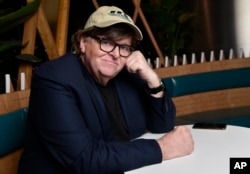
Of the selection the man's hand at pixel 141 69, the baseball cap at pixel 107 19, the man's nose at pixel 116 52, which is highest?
the baseball cap at pixel 107 19

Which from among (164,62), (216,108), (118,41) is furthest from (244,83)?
(118,41)

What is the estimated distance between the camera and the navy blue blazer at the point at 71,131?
106cm

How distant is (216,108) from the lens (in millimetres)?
2998

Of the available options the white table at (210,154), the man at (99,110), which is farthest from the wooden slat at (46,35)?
the white table at (210,154)

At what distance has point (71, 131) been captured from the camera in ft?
3.56

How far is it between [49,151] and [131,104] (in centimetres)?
48

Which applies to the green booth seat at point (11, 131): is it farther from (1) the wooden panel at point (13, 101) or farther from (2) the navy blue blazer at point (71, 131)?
(2) the navy blue blazer at point (71, 131)

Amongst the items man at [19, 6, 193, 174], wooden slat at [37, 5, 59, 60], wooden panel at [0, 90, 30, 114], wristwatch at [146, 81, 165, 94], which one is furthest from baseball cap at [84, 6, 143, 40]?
wooden slat at [37, 5, 59, 60]

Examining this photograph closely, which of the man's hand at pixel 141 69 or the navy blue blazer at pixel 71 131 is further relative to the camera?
the man's hand at pixel 141 69

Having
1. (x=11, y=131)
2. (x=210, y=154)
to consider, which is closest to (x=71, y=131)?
(x=210, y=154)

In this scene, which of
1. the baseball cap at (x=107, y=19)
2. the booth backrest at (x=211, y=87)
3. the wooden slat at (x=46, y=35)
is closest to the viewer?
the baseball cap at (x=107, y=19)

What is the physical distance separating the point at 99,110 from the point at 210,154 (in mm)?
442

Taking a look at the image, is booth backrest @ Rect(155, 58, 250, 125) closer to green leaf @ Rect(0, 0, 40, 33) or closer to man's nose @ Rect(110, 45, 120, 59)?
green leaf @ Rect(0, 0, 40, 33)

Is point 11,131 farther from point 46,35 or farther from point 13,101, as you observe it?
point 46,35
